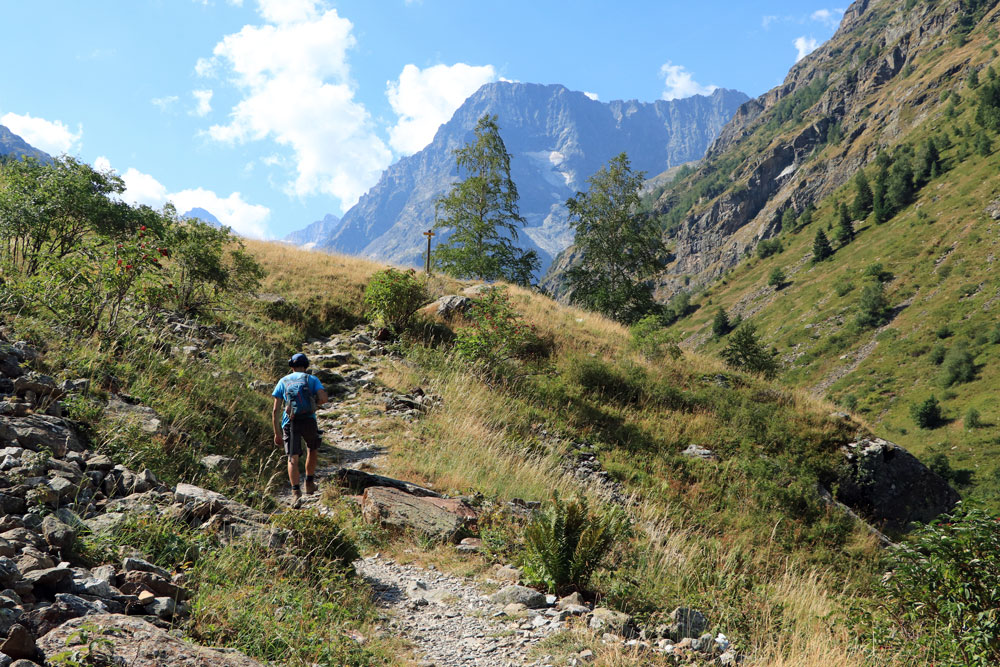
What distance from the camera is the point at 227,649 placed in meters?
3.27

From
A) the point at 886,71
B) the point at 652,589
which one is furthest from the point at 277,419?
the point at 886,71

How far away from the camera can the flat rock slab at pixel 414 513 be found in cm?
665

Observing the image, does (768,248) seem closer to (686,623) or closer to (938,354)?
(938,354)

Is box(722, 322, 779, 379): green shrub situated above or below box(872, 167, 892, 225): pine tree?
below

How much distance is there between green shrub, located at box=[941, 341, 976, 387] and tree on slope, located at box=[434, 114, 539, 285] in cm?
8617

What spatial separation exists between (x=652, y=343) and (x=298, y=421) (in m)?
13.1

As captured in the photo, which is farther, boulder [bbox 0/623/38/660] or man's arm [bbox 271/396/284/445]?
man's arm [bbox 271/396/284/445]

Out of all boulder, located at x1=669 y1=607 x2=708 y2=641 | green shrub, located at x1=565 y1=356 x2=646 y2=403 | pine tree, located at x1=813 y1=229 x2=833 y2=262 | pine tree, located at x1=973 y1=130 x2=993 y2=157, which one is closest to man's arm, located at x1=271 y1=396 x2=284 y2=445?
boulder, located at x1=669 y1=607 x2=708 y2=641

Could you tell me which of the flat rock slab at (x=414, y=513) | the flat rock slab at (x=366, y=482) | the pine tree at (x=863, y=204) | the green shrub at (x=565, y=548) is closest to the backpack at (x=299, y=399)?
the flat rock slab at (x=366, y=482)

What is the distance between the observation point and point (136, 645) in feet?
9.29

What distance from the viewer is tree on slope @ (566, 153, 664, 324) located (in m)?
32.8

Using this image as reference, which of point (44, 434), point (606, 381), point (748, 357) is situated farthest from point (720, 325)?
point (44, 434)

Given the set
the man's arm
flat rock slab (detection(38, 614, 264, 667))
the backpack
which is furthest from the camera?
the man's arm

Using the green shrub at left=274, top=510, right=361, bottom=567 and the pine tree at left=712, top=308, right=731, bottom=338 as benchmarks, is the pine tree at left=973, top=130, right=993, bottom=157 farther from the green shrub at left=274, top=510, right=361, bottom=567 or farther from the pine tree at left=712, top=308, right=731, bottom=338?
the green shrub at left=274, top=510, right=361, bottom=567
